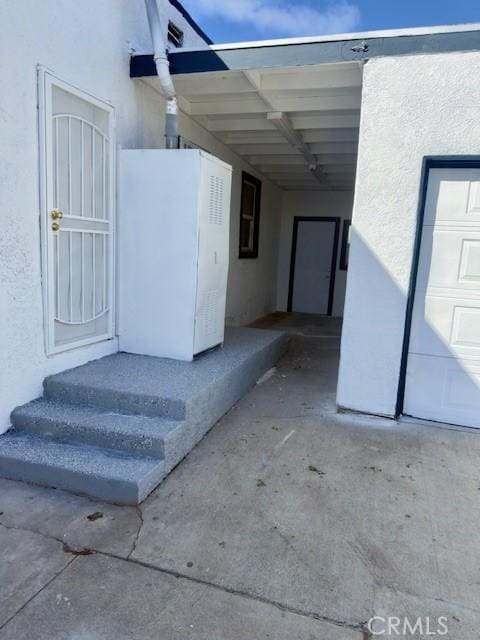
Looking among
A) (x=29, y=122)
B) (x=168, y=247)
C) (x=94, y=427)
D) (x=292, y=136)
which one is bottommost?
(x=94, y=427)

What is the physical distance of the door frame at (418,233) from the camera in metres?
3.29

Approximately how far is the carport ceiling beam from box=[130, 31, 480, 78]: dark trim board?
3.62 ft

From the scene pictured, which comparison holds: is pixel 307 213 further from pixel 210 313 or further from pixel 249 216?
pixel 210 313

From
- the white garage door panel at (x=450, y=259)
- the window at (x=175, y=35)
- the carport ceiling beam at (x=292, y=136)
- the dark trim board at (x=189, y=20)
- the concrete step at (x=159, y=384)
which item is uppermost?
the dark trim board at (x=189, y=20)

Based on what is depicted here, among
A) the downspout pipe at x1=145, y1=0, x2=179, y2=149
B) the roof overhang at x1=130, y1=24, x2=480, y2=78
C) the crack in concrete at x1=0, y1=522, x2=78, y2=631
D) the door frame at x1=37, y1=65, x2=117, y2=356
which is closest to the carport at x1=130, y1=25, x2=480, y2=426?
the roof overhang at x1=130, y1=24, x2=480, y2=78

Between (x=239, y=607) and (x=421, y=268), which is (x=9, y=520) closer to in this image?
(x=239, y=607)

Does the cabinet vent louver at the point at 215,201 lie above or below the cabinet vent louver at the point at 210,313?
above

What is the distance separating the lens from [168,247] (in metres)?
3.72

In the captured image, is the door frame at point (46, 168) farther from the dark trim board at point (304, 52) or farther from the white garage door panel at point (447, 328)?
the white garage door panel at point (447, 328)

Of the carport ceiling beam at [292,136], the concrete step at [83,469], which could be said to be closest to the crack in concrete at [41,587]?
Result: the concrete step at [83,469]

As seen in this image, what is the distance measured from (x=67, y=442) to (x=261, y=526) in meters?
A: 1.39

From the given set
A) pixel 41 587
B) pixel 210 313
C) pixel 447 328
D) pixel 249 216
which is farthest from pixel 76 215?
pixel 249 216

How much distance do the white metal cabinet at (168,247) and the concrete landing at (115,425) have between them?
32cm

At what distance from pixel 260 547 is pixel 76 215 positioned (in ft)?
8.79
